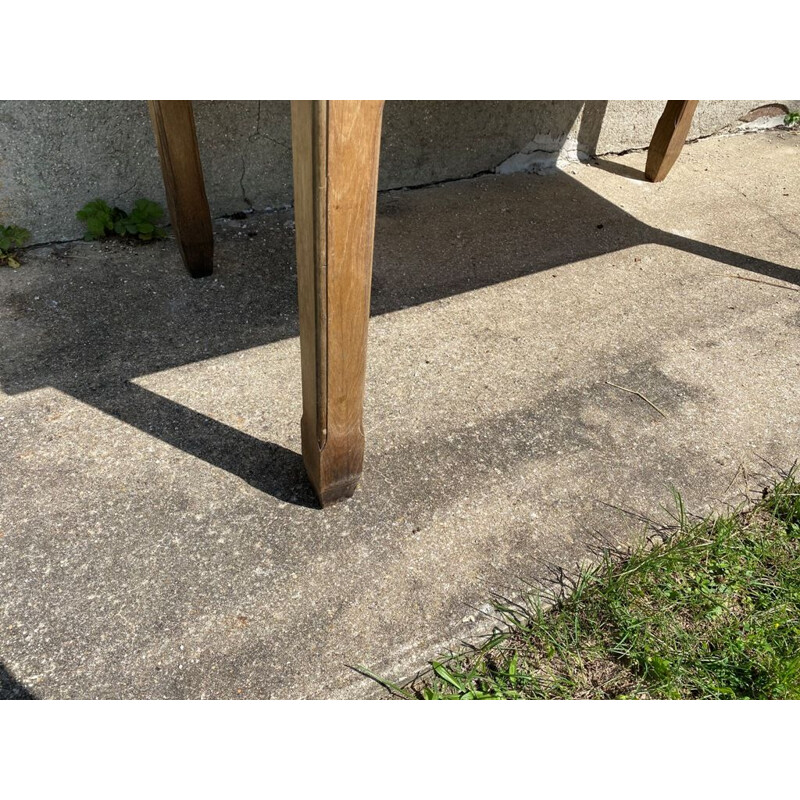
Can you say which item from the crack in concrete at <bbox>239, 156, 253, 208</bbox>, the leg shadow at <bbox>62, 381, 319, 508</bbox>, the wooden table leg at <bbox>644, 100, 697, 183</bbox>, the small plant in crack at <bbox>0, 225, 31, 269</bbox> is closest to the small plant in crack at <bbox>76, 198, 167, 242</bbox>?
the small plant in crack at <bbox>0, 225, 31, 269</bbox>

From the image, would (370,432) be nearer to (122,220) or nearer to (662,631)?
(662,631)

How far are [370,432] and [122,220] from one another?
1640 millimetres

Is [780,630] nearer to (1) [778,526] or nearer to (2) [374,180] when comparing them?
(1) [778,526]

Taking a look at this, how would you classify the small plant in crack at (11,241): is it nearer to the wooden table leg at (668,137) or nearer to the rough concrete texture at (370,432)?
the rough concrete texture at (370,432)

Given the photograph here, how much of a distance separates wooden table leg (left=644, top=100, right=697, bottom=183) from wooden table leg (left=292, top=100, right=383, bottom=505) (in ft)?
9.26

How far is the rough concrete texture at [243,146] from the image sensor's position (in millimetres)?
2814

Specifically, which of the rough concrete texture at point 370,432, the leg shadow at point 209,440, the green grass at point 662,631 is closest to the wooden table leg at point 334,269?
the leg shadow at point 209,440

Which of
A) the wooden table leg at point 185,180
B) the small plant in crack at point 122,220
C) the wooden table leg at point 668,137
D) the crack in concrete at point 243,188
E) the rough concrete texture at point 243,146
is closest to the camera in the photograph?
the wooden table leg at point 185,180

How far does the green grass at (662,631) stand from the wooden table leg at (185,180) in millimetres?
1895

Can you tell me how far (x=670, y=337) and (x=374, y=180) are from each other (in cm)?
190

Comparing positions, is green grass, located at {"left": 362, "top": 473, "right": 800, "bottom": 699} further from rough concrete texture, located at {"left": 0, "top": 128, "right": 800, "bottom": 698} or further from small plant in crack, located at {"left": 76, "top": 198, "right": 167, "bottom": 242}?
small plant in crack, located at {"left": 76, "top": 198, "right": 167, "bottom": 242}

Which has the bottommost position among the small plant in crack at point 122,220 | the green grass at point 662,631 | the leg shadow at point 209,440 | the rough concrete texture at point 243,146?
the leg shadow at point 209,440

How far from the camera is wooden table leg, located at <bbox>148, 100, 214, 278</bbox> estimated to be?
2.45 meters
